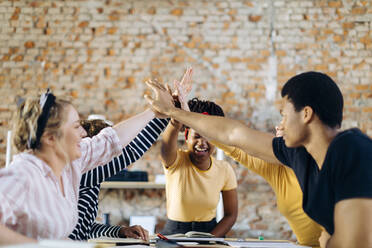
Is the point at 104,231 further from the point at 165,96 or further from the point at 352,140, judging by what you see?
the point at 352,140

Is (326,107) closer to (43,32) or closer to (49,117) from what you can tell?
(49,117)

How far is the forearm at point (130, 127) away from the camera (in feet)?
5.93

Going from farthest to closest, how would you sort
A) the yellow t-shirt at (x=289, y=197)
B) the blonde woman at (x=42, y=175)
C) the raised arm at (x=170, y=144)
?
the raised arm at (x=170, y=144)
the yellow t-shirt at (x=289, y=197)
the blonde woman at (x=42, y=175)

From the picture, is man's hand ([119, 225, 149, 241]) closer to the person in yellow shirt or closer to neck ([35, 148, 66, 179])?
neck ([35, 148, 66, 179])

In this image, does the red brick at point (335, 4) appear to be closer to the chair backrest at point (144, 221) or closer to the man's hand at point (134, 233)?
the chair backrest at point (144, 221)

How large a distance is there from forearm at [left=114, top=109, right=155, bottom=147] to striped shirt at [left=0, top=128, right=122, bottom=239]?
0.42 metres

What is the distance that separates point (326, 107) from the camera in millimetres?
1372

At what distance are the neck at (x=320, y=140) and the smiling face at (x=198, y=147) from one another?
1348mm

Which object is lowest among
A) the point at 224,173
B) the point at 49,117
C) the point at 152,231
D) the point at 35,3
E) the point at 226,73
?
the point at 152,231

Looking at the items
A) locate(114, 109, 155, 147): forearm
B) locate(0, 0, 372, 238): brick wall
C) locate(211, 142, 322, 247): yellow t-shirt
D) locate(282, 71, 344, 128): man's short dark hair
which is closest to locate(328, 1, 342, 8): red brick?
locate(0, 0, 372, 238): brick wall

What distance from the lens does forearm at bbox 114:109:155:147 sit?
1.81 m

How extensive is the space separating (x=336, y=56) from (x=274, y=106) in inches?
33.5

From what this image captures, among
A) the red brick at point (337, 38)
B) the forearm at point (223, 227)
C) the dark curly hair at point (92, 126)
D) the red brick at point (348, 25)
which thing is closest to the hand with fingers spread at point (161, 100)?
the dark curly hair at point (92, 126)

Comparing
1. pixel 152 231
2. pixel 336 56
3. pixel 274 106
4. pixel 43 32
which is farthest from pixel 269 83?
pixel 43 32
